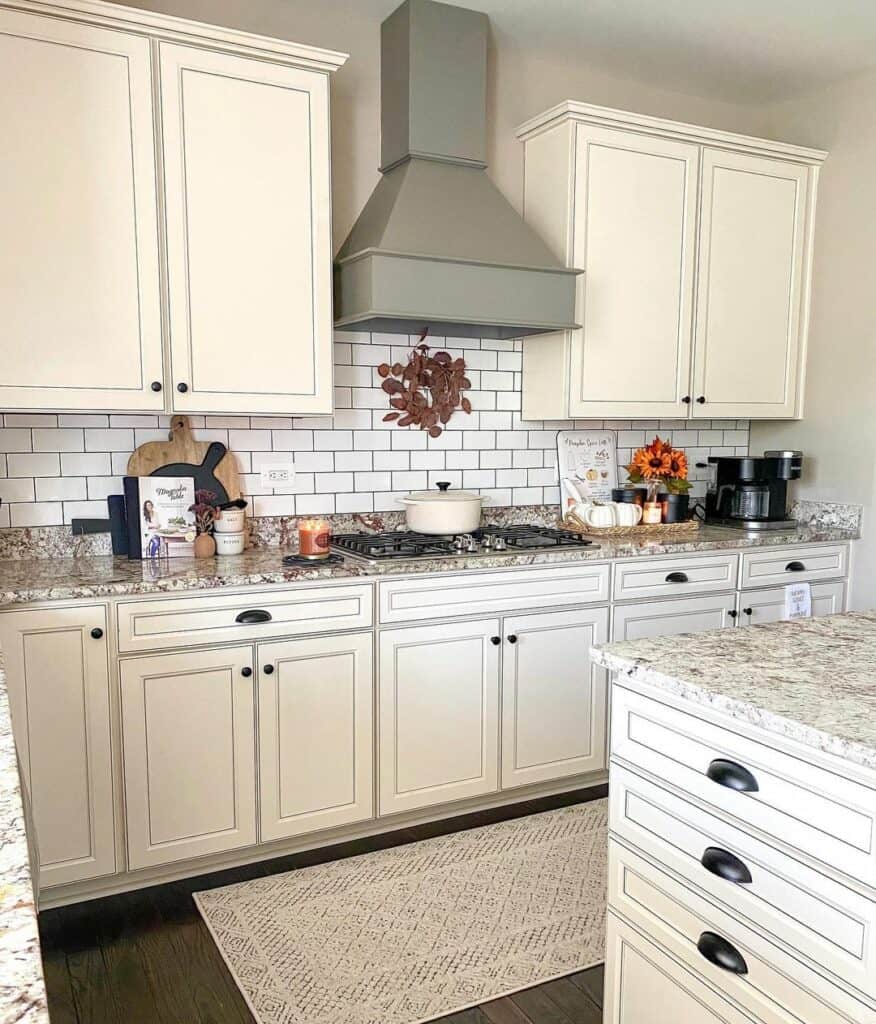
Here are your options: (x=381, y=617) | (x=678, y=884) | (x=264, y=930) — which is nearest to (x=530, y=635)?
(x=381, y=617)

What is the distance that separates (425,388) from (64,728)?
1.86m

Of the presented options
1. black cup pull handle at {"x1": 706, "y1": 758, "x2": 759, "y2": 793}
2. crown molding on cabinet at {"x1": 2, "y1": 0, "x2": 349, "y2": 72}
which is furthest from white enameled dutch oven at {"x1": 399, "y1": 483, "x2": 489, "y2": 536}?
black cup pull handle at {"x1": 706, "y1": 758, "x2": 759, "y2": 793}

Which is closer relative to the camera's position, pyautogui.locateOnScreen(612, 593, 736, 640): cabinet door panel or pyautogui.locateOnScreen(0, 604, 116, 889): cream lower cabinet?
pyautogui.locateOnScreen(0, 604, 116, 889): cream lower cabinet

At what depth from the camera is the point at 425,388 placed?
359 cm

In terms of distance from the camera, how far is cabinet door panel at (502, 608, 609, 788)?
3.19 m

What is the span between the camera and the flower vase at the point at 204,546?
3.02 meters

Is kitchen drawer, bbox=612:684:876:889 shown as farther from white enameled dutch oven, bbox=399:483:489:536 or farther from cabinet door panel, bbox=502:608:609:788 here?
white enameled dutch oven, bbox=399:483:489:536

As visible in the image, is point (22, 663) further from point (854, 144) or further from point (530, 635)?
point (854, 144)

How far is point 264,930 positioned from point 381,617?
98cm

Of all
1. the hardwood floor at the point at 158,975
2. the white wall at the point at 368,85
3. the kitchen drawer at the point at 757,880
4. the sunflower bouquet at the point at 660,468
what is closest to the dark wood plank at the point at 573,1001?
the hardwood floor at the point at 158,975

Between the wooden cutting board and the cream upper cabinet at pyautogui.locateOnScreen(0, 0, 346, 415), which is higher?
the cream upper cabinet at pyautogui.locateOnScreen(0, 0, 346, 415)

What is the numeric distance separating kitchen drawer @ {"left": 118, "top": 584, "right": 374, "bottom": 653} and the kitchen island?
121 centimetres

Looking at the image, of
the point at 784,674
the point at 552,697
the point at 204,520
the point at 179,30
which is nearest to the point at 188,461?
the point at 204,520

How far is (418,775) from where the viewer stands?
9.96 feet
